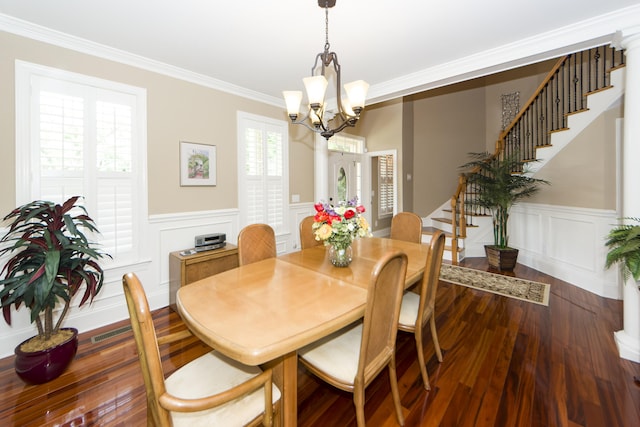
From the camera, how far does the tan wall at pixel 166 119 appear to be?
2186mm

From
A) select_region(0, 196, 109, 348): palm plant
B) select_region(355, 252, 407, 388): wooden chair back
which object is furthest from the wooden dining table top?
select_region(0, 196, 109, 348): palm plant

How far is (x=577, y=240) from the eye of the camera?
361 cm

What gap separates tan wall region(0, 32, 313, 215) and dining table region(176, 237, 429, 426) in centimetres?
170

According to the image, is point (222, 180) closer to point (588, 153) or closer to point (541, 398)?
point (541, 398)

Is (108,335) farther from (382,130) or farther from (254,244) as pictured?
(382,130)

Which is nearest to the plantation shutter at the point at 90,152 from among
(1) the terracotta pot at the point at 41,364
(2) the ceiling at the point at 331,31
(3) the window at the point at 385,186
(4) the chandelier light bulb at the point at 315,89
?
(2) the ceiling at the point at 331,31

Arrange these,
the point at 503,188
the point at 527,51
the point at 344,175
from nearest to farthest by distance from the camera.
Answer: the point at 527,51 < the point at 503,188 < the point at 344,175

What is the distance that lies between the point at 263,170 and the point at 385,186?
357cm

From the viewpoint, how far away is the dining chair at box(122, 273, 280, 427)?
96 centimetres

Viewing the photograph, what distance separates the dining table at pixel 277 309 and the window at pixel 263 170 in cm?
192

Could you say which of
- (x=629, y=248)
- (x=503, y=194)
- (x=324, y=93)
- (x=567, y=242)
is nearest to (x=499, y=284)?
(x=567, y=242)

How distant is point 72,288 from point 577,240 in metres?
5.42

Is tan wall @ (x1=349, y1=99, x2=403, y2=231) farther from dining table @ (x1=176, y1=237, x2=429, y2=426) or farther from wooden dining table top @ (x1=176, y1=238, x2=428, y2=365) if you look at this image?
dining table @ (x1=176, y1=237, x2=429, y2=426)

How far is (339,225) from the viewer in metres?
1.87
